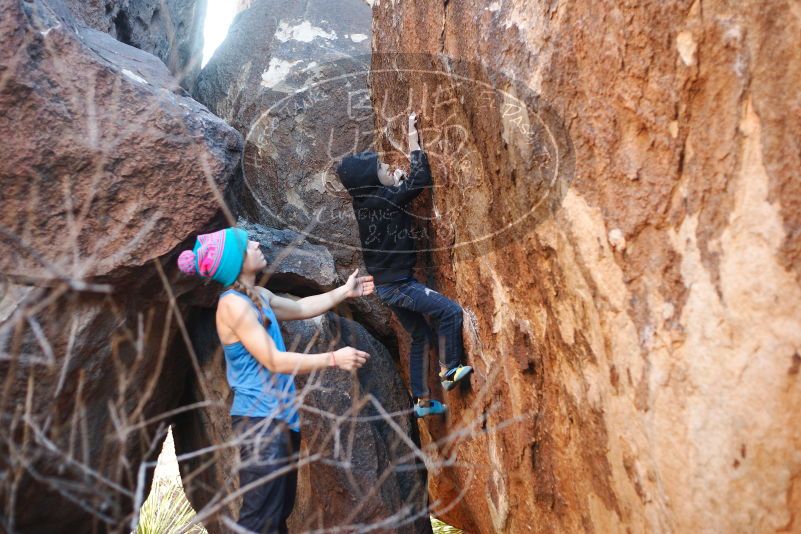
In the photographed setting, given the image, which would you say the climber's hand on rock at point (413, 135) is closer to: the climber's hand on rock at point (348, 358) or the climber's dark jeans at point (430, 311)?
the climber's dark jeans at point (430, 311)

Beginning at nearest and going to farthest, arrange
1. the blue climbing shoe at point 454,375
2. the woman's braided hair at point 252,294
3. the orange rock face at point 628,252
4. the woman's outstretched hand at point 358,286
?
the orange rock face at point 628,252
the woman's braided hair at point 252,294
the woman's outstretched hand at point 358,286
the blue climbing shoe at point 454,375

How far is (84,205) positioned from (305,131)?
1.64 metres

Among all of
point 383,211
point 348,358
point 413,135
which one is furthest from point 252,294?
point 413,135

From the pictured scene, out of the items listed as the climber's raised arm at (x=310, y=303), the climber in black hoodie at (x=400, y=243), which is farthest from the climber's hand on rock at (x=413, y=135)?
the climber's raised arm at (x=310, y=303)

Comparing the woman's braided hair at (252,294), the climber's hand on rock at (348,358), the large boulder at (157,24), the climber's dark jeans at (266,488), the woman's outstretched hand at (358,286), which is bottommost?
the climber's dark jeans at (266,488)

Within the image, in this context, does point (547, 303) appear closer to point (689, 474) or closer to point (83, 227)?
point (689, 474)

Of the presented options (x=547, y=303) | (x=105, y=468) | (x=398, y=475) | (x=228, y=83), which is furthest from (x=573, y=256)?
(x=228, y=83)

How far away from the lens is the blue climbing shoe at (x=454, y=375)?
3656 mm

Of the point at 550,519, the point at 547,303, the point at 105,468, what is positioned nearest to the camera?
the point at 547,303

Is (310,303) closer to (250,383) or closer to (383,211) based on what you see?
(250,383)

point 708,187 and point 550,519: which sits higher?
point 708,187

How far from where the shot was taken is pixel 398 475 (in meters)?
4.14

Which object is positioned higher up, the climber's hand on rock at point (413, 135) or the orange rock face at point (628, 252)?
the climber's hand on rock at point (413, 135)

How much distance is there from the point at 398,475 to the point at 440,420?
36cm
